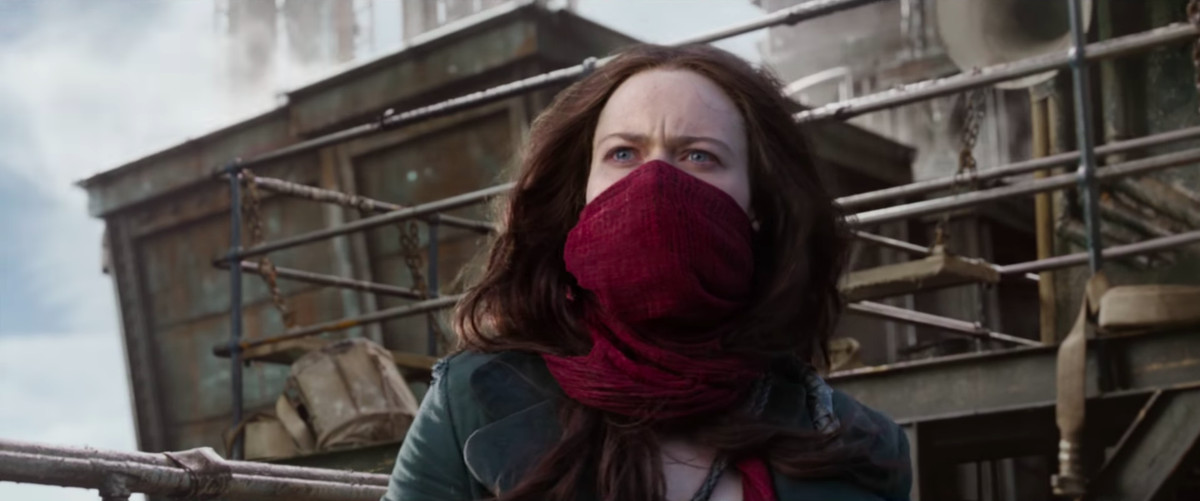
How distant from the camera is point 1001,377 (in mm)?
5258

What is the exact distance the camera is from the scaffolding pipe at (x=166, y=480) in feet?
9.06

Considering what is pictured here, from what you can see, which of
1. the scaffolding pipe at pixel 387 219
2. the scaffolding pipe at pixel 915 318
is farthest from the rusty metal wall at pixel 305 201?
the scaffolding pipe at pixel 915 318

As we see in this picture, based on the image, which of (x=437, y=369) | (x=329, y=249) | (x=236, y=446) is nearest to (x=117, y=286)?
(x=329, y=249)

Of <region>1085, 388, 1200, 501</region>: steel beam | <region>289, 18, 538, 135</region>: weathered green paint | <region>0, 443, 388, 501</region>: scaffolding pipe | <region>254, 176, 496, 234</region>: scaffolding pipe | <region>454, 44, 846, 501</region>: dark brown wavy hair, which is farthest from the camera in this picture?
<region>289, 18, 538, 135</region>: weathered green paint

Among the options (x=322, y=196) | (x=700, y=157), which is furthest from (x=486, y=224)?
(x=700, y=157)

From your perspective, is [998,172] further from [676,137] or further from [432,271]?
[676,137]

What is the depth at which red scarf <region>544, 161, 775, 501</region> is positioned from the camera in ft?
6.84

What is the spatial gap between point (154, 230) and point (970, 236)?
603 cm

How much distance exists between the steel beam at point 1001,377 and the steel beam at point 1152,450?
0.07m

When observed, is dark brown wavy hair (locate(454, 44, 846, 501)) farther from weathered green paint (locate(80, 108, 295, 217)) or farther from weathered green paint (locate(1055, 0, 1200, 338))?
weathered green paint (locate(80, 108, 295, 217))

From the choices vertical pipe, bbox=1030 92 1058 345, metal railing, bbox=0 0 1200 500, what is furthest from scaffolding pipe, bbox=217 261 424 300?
vertical pipe, bbox=1030 92 1058 345

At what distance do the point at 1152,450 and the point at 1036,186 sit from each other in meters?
1.08

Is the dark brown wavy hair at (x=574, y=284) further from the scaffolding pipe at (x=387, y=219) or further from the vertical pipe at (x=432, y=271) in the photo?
the vertical pipe at (x=432, y=271)

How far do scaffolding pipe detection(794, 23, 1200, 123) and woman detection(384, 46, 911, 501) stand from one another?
3.13 m
